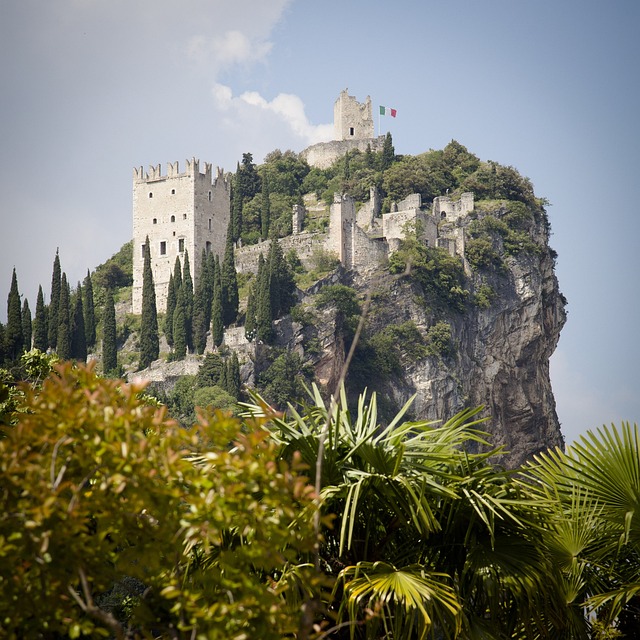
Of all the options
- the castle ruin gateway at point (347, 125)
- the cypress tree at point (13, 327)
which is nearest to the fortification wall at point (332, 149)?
the castle ruin gateway at point (347, 125)

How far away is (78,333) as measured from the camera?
174 feet

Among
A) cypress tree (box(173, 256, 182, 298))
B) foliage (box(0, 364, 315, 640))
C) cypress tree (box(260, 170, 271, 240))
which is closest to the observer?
foliage (box(0, 364, 315, 640))

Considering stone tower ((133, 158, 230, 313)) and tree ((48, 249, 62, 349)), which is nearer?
tree ((48, 249, 62, 349))

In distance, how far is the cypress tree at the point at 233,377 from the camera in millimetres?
49438

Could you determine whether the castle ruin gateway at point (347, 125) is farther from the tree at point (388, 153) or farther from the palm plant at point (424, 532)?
the palm plant at point (424, 532)

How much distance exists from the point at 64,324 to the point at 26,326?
6.00 feet

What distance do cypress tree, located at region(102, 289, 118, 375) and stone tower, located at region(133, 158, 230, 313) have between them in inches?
191

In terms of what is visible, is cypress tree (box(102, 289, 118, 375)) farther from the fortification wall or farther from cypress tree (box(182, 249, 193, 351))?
the fortification wall

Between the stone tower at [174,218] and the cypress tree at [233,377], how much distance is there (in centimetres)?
925

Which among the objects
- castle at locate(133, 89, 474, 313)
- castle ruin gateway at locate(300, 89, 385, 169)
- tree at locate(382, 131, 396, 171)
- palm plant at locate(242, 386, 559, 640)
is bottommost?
palm plant at locate(242, 386, 559, 640)

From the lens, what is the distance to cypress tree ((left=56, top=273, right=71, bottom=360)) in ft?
169

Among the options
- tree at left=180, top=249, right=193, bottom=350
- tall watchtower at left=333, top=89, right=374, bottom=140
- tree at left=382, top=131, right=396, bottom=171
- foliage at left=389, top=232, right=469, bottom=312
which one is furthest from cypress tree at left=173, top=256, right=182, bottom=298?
tall watchtower at left=333, top=89, right=374, bottom=140

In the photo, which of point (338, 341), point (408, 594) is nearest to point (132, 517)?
point (408, 594)

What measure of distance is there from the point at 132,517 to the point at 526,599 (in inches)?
157
